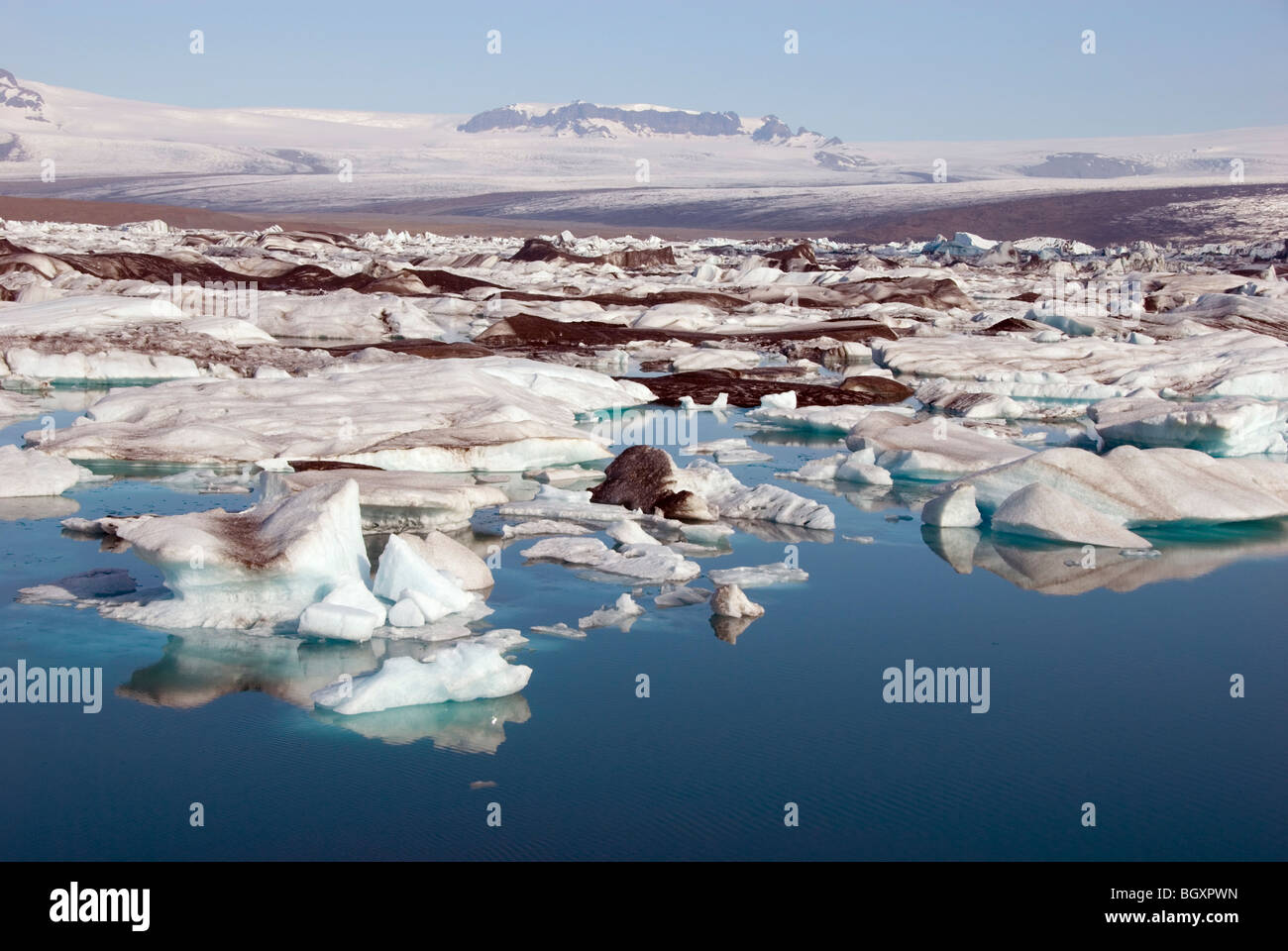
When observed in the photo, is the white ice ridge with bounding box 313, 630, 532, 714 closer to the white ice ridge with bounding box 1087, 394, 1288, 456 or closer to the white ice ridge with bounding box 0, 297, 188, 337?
the white ice ridge with bounding box 1087, 394, 1288, 456

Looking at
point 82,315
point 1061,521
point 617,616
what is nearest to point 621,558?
point 617,616

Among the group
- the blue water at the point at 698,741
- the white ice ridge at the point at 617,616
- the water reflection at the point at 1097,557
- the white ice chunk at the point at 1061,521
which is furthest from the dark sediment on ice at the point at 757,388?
the white ice ridge at the point at 617,616

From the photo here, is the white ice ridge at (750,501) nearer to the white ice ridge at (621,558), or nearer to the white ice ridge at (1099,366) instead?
the white ice ridge at (621,558)

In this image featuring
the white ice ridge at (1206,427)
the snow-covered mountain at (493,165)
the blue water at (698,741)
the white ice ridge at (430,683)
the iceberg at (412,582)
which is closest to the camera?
the blue water at (698,741)

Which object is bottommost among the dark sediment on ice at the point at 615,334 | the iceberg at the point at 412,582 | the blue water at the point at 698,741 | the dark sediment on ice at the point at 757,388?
the blue water at the point at 698,741

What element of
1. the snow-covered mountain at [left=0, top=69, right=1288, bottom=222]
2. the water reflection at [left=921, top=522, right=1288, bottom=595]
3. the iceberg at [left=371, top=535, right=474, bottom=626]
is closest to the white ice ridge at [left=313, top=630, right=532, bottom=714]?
the iceberg at [left=371, top=535, right=474, bottom=626]

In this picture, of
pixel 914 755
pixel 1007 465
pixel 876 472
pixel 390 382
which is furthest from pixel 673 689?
pixel 390 382
